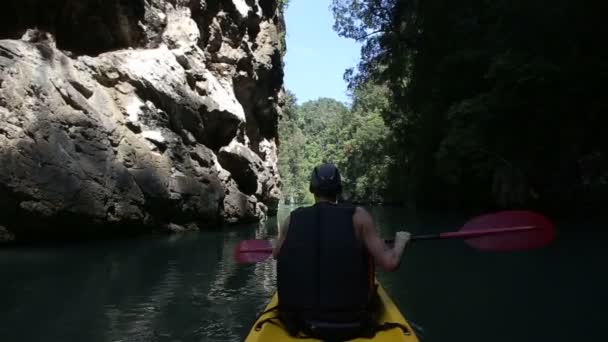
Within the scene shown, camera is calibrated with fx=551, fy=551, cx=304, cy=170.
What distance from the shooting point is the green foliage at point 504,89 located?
15.0 metres

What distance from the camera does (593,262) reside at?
29.4ft

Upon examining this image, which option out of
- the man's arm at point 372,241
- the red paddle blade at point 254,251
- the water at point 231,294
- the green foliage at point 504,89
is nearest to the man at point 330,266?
the man's arm at point 372,241

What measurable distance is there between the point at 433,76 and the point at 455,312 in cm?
2016

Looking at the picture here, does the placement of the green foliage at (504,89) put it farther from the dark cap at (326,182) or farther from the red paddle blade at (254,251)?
the dark cap at (326,182)

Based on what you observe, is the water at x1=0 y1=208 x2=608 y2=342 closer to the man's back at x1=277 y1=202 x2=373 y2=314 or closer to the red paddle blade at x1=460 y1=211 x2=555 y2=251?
the red paddle blade at x1=460 y1=211 x2=555 y2=251

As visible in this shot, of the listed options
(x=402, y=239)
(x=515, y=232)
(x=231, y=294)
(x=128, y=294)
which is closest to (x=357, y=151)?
(x=231, y=294)

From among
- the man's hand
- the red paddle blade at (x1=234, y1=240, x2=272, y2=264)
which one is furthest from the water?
the man's hand

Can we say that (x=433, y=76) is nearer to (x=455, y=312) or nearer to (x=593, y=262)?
(x=593, y=262)

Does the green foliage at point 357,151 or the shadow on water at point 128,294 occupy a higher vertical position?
the green foliage at point 357,151

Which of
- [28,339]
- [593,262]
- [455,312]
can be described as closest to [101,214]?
[28,339]

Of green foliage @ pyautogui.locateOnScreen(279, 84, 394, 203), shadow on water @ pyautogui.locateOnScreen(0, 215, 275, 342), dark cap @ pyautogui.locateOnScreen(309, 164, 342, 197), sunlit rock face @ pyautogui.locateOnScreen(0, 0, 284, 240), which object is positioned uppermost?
green foliage @ pyautogui.locateOnScreen(279, 84, 394, 203)

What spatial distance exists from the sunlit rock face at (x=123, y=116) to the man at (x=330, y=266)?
966 cm

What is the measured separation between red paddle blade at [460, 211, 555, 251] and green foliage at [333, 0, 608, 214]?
1153 centimetres

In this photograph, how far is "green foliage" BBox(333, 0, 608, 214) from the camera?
1496 cm
